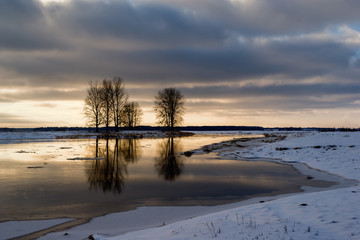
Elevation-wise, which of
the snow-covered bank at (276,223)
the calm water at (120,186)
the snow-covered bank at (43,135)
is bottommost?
the calm water at (120,186)

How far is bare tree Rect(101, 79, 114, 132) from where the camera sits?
251 feet

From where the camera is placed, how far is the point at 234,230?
21.3 feet

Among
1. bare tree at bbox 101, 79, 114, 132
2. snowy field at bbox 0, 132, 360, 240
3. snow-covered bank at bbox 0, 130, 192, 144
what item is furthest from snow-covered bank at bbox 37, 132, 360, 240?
bare tree at bbox 101, 79, 114, 132

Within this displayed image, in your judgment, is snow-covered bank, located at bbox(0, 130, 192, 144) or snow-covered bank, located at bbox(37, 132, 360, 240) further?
snow-covered bank, located at bbox(0, 130, 192, 144)

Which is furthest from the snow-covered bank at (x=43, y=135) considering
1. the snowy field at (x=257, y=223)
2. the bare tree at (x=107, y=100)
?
the snowy field at (x=257, y=223)

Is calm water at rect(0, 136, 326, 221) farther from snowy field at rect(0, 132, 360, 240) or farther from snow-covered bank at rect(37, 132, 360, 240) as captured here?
snow-covered bank at rect(37, 132, 360, 240)

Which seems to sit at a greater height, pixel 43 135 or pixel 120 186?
pixel 43 135

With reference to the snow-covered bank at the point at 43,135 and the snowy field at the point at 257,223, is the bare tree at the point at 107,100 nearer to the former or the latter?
the snow-covered bank at the point at 43,135

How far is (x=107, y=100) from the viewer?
77.2 meters

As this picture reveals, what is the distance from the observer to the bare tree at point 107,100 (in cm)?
7662

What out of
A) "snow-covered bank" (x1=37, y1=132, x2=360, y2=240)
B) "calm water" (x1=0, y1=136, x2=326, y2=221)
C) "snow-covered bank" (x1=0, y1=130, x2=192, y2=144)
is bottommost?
"calm water" (x1=0, y1=136, x2=326, y2=221)

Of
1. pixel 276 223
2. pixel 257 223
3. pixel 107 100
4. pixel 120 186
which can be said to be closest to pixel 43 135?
pixel 107 100

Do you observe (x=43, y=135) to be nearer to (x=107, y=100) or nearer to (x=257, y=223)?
(x=107, y=100)

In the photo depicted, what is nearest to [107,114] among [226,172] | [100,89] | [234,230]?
[100,89]
